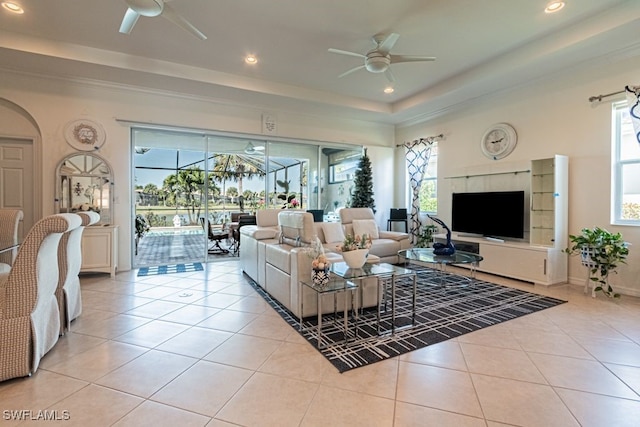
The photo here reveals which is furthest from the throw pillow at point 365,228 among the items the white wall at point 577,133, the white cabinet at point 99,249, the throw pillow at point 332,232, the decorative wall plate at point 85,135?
the decorative wall plate at point 85,135

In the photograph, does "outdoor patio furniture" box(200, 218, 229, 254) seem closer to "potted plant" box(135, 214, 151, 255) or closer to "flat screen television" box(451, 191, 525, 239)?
"potted plant" box(135, 214, 151, 255)

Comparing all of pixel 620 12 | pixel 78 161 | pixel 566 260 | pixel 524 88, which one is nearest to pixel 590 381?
pixel 566 260

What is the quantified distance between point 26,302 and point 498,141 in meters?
6.31

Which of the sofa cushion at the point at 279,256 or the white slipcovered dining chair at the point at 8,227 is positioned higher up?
the white slipcovered dining chair at the point at 8,227

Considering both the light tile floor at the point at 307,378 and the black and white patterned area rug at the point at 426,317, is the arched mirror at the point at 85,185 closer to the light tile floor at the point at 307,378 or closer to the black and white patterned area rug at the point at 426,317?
the light tile floor at the point at 307,378

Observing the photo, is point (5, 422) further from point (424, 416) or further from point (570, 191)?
point (570, 191)

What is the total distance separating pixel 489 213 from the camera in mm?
5105

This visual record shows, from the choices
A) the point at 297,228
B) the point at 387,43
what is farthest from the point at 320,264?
the point at 387,43

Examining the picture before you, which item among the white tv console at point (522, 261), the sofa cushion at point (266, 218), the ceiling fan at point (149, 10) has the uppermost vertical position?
the ceiling fan at point (149, 10)

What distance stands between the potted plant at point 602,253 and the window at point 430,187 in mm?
2904

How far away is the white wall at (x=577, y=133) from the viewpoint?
388cm

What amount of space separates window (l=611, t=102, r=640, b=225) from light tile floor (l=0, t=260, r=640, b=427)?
1.54m

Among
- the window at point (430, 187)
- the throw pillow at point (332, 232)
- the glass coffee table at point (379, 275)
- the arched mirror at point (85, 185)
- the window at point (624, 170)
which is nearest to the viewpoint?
the glass coffee table at point (379, 275)

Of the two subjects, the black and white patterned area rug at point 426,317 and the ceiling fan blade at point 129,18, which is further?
the ceiling fan blade at point 129,18
